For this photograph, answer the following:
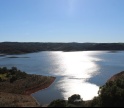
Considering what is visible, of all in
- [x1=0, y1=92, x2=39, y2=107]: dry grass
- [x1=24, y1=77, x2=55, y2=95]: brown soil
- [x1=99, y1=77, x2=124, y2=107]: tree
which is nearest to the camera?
[x1=99, y1=77, x2=124, y2=107]: tree

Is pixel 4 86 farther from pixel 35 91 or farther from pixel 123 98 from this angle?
pixel 123 98

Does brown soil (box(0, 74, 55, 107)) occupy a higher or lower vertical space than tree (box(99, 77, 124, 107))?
lower

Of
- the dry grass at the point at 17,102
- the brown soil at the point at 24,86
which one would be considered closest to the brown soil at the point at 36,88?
the brown soil at the point at 24,86

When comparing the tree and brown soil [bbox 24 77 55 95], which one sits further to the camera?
brown soil [bbox 24 77 55 95]

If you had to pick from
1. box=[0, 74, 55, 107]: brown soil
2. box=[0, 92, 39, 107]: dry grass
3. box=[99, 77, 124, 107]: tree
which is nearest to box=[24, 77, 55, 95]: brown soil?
box=[0, 74, 55, 107]: brown soil

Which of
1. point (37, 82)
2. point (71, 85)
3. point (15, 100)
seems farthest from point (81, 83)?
point (15, 100)

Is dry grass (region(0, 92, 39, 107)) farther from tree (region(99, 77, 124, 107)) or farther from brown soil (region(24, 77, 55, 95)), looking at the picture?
tree (region(99, 77, 124, 107))

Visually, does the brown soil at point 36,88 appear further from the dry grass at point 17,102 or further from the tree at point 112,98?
the tree at point 112,98

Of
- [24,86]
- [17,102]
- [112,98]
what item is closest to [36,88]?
[24,86]

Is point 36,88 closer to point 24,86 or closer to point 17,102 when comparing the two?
point 24,86

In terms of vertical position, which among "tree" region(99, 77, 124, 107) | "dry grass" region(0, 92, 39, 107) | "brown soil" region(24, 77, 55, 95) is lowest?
"brown soil" region(24, 77, 55, 95)

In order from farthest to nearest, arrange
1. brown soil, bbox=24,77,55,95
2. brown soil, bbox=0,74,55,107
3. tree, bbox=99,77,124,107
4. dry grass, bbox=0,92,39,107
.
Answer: brown soil, bbox=24,77,55,95 → brown soil, bbox=0,74,55,107 → dry grass, bbox=0,92,39,107 → tree, bbox=99,77,124,107
